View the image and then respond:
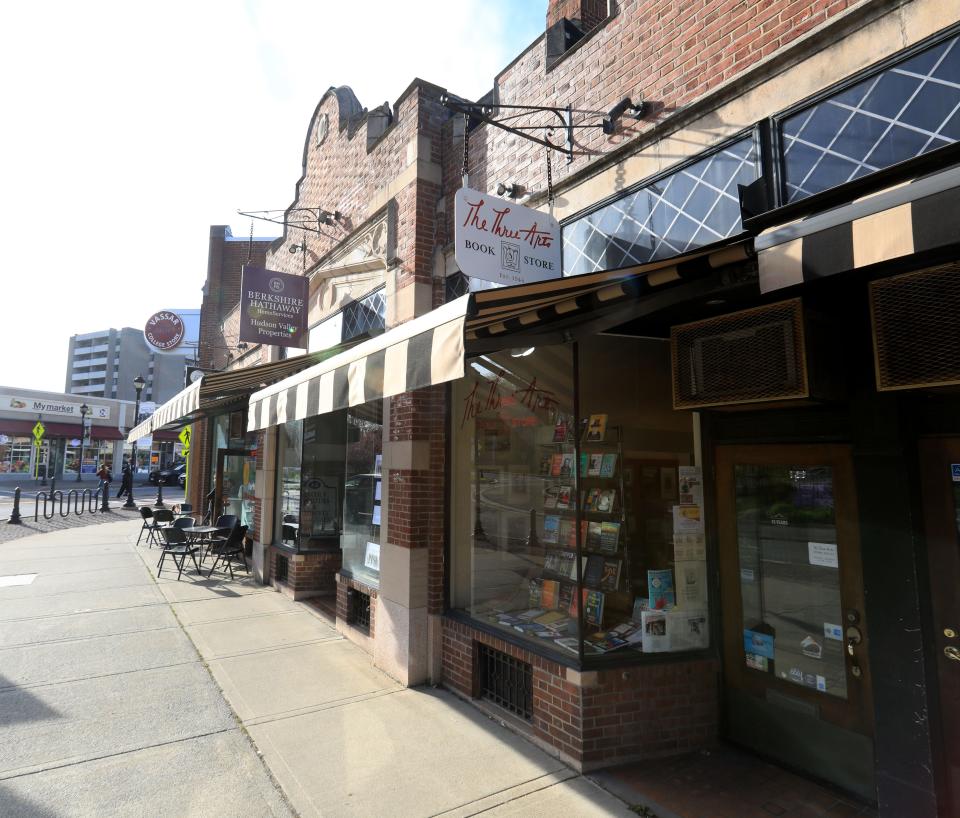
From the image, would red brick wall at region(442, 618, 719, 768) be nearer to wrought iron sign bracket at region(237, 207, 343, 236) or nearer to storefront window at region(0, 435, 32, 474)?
wrought iron sign bracket at region(237, 207, 343, 236)

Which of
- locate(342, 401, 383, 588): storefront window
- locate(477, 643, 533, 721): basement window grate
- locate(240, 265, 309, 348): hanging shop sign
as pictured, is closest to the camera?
locate(477, 643, 533, 721): basement window grate

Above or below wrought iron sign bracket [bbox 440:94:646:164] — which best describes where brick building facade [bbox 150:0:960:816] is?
below

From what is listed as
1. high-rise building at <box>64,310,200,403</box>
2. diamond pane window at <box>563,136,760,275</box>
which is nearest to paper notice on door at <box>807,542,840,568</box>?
diamond pane window at <box>563,136,760,275</box>

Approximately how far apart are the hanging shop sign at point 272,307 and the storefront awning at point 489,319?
16.1 feet

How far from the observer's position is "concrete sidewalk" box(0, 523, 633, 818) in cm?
352

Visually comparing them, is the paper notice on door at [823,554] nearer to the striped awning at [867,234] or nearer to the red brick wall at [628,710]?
the red brick wall at [628,710]

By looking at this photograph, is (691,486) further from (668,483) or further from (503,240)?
(503,240)

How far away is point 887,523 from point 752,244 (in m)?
1.64

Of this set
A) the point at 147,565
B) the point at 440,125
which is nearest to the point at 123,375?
the point at 147,565

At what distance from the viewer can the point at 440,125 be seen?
20.7 ft

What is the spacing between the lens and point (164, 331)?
2181 centimetres

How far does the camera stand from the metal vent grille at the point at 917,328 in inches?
105

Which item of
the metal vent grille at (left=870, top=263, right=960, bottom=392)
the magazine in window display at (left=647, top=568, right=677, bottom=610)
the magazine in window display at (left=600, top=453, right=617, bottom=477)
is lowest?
the magazine in window display at (left=647, top=568, right=677, bottom=610)

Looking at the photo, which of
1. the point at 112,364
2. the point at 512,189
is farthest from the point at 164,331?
the point at 112,364
